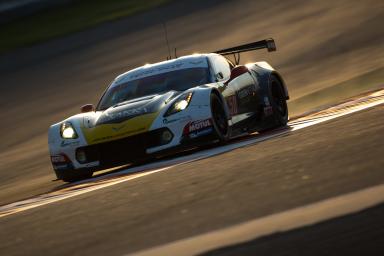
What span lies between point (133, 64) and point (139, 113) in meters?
10.8

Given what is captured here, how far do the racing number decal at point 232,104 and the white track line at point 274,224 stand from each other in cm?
556

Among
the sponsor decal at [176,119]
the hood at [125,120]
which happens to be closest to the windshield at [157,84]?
the hood at [125,120]

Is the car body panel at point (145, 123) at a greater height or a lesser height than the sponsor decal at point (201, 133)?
greater

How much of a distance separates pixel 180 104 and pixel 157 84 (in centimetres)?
97

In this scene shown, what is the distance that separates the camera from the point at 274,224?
4.38m

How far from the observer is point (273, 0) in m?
23.4

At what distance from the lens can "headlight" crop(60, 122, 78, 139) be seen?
9.67 metres

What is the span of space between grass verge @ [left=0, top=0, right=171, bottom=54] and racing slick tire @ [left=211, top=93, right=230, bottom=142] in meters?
13.4

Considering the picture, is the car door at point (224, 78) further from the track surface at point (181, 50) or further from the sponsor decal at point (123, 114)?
the track surface at point (181, 50)

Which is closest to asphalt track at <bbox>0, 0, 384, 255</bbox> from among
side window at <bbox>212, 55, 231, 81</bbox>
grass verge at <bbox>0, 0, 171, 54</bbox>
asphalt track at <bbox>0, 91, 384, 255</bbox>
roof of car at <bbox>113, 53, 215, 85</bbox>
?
asphalt track at <bbox>0, 91, 384, 255</bbox>

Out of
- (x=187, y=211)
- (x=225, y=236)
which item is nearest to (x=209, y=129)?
(x=187, y=211)

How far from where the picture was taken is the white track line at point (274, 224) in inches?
167

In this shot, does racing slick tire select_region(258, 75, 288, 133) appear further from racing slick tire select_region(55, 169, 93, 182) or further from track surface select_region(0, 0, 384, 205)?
track surface select_region(0, 0, 384, 205)

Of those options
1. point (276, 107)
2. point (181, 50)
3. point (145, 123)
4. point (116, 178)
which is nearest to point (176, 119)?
point (145, 123)
